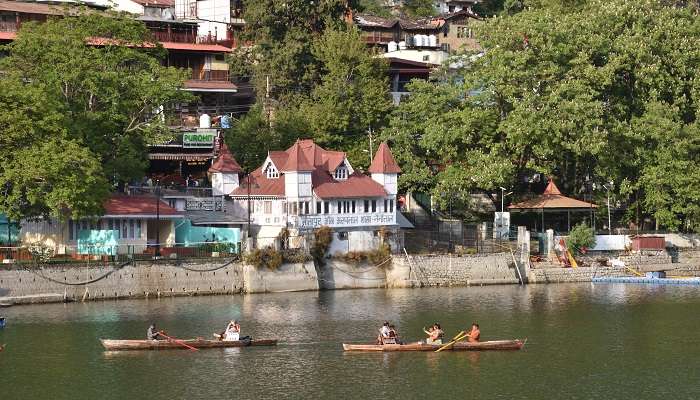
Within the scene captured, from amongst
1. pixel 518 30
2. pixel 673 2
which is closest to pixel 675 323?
pixel 518 30

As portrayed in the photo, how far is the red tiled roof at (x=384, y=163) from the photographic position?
9075 cm

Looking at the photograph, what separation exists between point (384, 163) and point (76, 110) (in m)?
21.4

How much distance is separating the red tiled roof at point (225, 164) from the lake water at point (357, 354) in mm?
13623

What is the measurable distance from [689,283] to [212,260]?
34.1 meters

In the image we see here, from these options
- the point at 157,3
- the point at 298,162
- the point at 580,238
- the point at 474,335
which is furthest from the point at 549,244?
the point at 157,3

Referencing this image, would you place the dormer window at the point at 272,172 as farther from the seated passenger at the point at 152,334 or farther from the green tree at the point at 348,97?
the seated passenger at the point at 152,334

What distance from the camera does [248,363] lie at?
61031mm

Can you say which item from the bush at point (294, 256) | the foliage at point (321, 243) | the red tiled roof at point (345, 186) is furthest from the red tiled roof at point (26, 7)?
the bush at point (294, 256)

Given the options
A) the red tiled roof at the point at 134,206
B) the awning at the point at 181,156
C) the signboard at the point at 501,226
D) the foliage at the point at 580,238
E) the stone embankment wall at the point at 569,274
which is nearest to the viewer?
the red tiled roof at the point at 134,206

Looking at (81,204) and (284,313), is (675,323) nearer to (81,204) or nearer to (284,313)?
(284,313)

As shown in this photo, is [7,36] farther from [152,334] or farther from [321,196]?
[152,334]

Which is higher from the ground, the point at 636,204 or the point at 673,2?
the point at 673,2

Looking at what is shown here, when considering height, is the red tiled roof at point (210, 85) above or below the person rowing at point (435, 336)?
above

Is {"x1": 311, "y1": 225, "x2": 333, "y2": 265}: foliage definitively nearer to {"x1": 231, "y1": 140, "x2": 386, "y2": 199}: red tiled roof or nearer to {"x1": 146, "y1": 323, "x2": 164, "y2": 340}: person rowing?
{"x1": 231, "y1": 140, "x2": 386, "y2": 199}: red tiled roof
